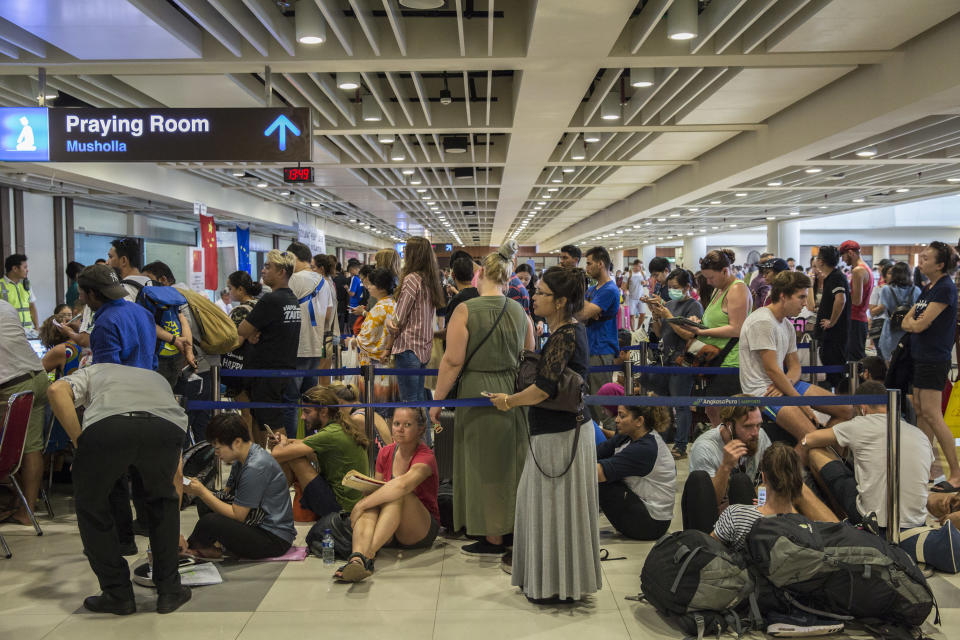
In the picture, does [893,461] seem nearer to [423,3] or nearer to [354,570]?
[354,570]

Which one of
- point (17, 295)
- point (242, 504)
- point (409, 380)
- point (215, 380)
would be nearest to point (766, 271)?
point (409, 380)

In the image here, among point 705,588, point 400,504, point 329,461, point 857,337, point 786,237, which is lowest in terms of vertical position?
point 705,588

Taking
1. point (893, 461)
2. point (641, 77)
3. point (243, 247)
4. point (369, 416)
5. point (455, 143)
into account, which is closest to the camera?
point (893, 461)

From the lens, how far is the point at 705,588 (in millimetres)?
3072

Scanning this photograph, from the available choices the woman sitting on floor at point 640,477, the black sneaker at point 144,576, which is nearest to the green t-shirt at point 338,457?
the black sneaker at point 144,576

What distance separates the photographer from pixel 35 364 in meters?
4.83

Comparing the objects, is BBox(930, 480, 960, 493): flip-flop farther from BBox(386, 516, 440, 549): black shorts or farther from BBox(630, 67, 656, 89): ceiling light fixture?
BBox(630, 67, 656, 89): ceiling light fixture

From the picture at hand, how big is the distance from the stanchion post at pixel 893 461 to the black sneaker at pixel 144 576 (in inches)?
142

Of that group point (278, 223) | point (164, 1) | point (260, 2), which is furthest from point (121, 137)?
point (278, 223)

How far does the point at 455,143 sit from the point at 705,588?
9379 millimetres

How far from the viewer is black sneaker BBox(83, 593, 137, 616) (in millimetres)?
3328

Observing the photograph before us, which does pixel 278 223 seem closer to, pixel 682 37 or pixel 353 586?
pixel 682 37

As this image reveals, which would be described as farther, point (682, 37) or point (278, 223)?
point (278, 223)

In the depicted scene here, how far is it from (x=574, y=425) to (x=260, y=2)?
3867 mm
